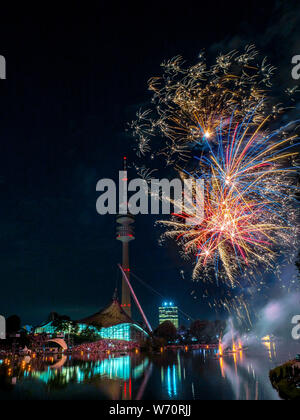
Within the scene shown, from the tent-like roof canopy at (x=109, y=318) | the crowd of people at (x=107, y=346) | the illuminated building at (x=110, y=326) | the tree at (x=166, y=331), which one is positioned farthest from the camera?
the tree at (x=166, y=331)

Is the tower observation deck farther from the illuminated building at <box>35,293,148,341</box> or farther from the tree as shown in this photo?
the illuminated building at <box>35,293,148,341</box>

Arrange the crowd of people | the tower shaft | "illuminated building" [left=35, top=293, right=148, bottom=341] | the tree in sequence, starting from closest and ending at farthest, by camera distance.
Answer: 1. the crowd of people
2. "illuminated building" [left=35, top=293, right=148, bottom=341]
3. the tree
4. the tower shaft

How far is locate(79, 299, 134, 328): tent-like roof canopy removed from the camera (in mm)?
82375

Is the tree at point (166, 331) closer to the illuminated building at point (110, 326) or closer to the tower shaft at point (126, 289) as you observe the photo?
the illuminated building at point (110, 326)

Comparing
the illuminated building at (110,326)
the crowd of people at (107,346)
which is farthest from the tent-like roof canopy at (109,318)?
the crowd of people at (107,346)

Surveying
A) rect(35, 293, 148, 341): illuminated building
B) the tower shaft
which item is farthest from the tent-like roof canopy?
the tower shaft

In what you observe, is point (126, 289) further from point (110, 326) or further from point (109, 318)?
point (110, 326)

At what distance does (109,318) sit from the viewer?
85.5 meters

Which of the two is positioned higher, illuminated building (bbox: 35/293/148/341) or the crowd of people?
illuminated building (bbox: 35/293/148/341)

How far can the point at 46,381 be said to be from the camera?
85.9 feet

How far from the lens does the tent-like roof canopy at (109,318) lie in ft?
270

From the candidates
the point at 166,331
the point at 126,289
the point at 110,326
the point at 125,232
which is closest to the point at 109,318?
the point at 110,326
